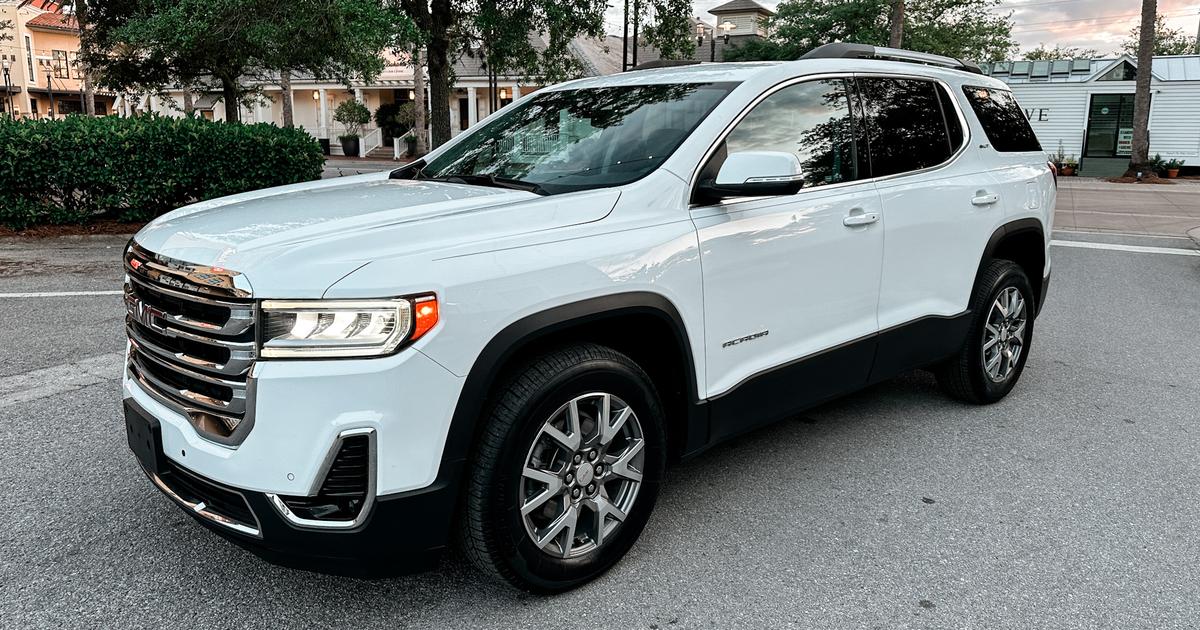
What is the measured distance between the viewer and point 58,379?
518cm

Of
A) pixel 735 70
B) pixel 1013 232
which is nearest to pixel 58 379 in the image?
pixel 735 70

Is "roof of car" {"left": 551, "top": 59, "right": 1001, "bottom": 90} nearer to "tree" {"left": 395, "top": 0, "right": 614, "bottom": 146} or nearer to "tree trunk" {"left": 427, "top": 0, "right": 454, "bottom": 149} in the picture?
"tree" {"left": 395, "top": 0, "right": 614, "bottom": 146}

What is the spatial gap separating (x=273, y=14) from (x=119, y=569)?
11.1 meters

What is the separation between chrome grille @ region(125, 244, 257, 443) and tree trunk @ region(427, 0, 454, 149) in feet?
43.9

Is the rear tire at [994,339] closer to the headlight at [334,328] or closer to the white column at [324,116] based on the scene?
the headlight at [334,328]

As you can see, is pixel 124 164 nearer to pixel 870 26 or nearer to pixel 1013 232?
pixel 1013 232

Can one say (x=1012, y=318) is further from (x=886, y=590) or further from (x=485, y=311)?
(x=485, y=311)

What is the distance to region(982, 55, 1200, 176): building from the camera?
2895cm

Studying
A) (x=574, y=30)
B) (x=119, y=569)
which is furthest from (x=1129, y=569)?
(x=574, y=30)

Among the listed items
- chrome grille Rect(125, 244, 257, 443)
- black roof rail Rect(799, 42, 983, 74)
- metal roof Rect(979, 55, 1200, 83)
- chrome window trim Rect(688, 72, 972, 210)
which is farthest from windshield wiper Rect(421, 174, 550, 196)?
metal roof Rect(979, 55, 1200, 83)

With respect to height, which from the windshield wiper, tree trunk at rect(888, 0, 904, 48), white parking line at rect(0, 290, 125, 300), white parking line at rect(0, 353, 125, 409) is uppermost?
tree trunk at rect(888, 0, 904, 48)

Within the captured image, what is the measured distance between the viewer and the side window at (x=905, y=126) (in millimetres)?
4023

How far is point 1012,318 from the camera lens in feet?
16.0

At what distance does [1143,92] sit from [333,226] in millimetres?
28923
